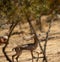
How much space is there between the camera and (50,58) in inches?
433

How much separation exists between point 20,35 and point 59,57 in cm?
696

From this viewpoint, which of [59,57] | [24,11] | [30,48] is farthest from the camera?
[59,57]

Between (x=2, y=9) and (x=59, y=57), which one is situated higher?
(x=2, y=9)

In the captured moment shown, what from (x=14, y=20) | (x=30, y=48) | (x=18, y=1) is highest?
(x=18, y=1)

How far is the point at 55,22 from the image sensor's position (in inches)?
844

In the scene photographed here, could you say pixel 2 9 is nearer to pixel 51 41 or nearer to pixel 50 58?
pixel 50 58

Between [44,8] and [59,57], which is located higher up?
[44,8]

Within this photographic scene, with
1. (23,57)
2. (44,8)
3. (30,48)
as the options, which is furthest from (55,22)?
(44,8)

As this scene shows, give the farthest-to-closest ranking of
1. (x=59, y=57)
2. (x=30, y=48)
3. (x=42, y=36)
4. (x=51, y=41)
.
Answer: (x=42, y=36)
(x=51, y=41)
(x=59, y=57)
(x=30, y=48)

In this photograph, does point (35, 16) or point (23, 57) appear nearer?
point (35, 16)

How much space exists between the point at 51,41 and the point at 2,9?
7.38 meters

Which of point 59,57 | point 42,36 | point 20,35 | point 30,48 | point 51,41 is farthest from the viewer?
point 20,35

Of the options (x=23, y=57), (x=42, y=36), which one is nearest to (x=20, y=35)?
(x=42, y=36)

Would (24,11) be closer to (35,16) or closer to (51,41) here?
(35,16)
